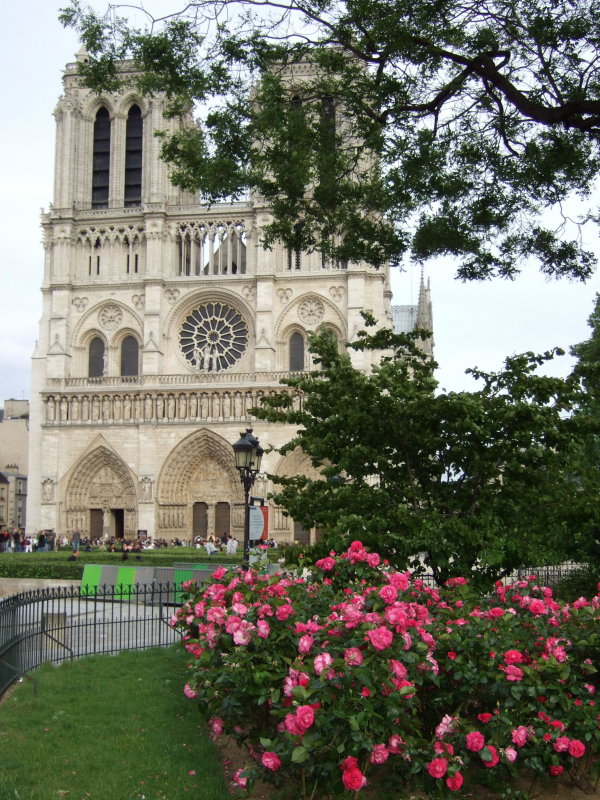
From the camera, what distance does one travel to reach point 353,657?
502 cm

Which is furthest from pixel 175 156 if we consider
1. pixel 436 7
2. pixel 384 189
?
pixel 436 7

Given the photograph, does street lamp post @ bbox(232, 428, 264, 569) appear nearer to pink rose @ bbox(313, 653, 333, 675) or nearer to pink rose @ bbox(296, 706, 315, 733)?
pink rose @ bbox(313, 653, 333, 675)

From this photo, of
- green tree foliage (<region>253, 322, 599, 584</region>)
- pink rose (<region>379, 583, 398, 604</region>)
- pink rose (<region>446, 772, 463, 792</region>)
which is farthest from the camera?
green tree foliage (<region>253, 322, 599, 584</region>)

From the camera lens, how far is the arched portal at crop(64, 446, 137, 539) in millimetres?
39094

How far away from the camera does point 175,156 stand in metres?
10.9

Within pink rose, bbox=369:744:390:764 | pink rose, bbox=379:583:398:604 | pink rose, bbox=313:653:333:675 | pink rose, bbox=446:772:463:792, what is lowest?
pink rose, bbox=446:772:463:792

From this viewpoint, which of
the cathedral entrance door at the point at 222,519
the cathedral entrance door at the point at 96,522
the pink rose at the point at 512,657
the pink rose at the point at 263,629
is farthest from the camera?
the cathedral entrance door at the point at 96,522

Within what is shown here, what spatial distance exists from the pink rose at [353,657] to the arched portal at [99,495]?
34712 mm

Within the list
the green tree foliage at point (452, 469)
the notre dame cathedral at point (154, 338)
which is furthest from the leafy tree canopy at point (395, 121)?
the notre dame cathedral at point (154, 338)

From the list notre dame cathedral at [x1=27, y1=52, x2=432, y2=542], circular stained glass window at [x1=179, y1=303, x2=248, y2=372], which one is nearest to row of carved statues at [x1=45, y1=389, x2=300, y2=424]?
notre dame cathedral at [x1=27, y1=52, x2=432, y2=542]

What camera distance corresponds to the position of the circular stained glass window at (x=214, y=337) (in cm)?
3991

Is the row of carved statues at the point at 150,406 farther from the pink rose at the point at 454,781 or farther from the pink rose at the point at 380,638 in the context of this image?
the pink rose at the point at 454,781

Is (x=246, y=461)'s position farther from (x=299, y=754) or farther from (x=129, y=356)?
(x=129, y=356)

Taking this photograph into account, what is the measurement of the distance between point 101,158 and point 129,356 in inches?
398
